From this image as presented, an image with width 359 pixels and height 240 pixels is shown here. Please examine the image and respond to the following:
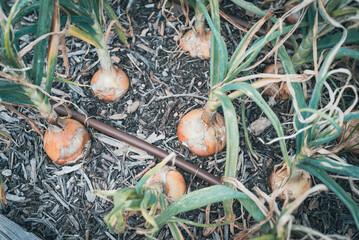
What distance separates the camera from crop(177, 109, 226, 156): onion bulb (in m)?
1.10

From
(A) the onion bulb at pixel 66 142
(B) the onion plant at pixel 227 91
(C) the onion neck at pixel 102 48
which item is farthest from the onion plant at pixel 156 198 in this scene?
(C) the onion neck at pixel 102 48

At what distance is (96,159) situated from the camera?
122 cm

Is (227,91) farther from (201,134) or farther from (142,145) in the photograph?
(142,145)

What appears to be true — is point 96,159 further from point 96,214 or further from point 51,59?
point 51,59

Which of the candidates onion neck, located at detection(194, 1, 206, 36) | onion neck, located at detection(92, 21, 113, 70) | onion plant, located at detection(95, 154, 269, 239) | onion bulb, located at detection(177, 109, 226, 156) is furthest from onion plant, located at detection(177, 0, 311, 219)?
onion neck, located at detection(92, 21, 113, 70)

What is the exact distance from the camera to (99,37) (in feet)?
3.41

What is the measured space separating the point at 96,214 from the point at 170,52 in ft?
2.54

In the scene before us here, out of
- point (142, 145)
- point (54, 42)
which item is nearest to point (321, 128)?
point (142, 145)

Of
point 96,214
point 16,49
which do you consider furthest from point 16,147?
point 16,49

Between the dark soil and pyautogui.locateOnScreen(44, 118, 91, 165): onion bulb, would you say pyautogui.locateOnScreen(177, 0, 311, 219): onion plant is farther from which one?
pyautogui.locateOnScreen(44, 118, 91, 165): onion bulb

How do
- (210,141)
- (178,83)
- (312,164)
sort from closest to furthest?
(312,164)
(210,141)
(178,83)

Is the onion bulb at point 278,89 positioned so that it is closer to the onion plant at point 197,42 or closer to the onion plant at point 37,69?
the onion plant at point 197,42

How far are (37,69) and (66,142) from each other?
0.35 m

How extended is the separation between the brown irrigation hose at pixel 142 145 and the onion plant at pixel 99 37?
135mm
